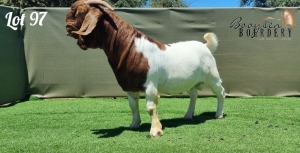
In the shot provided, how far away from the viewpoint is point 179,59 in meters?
5.79

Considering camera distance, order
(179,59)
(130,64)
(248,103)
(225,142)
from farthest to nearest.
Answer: (248,103) < (179,59) < (130,64) < (225,142)

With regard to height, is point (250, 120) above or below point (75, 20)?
below

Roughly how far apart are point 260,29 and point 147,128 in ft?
15.2

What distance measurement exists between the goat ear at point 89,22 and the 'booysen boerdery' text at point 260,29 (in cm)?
484

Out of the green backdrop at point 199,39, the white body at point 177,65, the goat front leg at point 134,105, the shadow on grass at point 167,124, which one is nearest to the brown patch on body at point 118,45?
the white body at point 177,65

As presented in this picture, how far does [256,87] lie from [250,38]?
1.12 meters

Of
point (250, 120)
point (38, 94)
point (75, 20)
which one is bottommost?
point (38, 94)

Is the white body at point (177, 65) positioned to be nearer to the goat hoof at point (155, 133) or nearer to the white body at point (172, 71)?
the white body at point (172, 71)

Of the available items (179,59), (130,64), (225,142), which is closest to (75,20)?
(130,64)

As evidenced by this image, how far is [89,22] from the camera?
529cm

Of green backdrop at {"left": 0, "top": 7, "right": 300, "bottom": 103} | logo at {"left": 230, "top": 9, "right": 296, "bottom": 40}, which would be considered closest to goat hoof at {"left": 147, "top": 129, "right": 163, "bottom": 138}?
green backdrop at {"left": 0, "top": 7, "right": 300, "bottom": 103}

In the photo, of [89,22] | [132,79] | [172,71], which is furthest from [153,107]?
[89,22]

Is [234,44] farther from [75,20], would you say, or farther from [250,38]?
[75,20]

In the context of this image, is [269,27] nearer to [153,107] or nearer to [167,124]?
[167,124]
